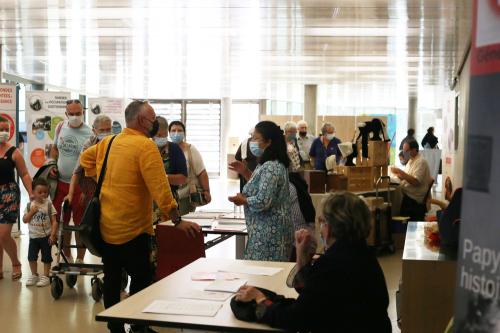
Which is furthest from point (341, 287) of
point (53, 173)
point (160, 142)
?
point (53, 173)

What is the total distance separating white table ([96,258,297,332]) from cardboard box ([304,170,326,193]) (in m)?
5.28

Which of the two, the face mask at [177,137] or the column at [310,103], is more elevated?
the column at [310,103]

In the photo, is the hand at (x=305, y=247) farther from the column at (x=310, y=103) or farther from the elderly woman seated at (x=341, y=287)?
the column at (x=310, y=103)

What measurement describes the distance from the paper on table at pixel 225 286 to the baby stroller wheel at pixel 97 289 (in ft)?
10.8

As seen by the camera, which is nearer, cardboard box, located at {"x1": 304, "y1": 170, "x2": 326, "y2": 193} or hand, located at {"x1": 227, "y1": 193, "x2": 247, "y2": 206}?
hand, located at {"x1": 227, "y1": 193, "x2": 247, "y2": 206}

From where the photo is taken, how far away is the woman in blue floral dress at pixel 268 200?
471 centimetres

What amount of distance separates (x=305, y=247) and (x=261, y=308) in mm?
471

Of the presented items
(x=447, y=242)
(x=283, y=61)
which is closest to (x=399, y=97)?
(x=283, y=61)

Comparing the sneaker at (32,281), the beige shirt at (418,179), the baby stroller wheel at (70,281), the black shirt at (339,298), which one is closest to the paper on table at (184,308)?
the black shirt at (339,298)

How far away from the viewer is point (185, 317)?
300 centimetres

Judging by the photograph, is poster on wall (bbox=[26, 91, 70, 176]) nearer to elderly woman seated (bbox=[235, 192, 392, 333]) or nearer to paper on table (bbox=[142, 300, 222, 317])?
paper on table (bbox=[142, 300, 222, 317])

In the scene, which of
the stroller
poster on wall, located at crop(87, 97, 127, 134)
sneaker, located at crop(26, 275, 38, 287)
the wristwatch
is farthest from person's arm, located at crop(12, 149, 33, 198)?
poster on wall, located at crop(87, 97, 127, 134)

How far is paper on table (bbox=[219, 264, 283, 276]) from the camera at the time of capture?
13.1 feet

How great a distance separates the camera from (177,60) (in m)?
15.9
